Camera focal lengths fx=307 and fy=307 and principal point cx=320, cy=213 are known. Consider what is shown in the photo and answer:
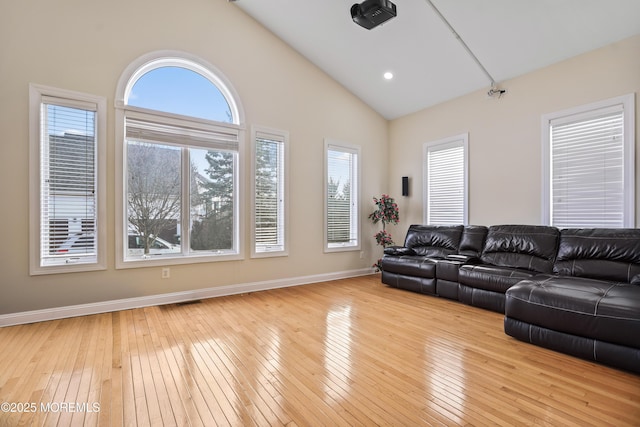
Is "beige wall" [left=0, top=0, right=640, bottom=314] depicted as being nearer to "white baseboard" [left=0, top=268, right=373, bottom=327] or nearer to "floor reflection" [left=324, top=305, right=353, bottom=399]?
"white baseboard" [left=0, top=268, right=373, bottom=327]

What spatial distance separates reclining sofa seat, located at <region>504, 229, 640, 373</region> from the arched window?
369cm

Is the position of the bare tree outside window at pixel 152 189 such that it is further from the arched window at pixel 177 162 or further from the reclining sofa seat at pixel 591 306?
the reclining sofa seat at pixel 591 306

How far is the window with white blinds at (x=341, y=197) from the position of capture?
226 inches

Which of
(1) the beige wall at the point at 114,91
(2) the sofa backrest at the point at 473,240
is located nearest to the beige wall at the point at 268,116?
(1) the beige wall at the point at 114,91

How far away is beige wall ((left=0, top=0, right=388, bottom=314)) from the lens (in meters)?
3.29

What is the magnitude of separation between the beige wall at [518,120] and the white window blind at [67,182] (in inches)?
208

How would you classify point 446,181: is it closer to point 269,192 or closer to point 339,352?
point 269,192

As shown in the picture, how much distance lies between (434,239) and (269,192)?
114 inches

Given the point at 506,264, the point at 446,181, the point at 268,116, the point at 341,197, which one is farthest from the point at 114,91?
the point at 506,264

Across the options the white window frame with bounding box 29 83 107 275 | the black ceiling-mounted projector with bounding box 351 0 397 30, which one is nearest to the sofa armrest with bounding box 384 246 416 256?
the black ceiling-mounted projector with bounding box 351 0 397 30

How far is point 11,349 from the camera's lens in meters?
2.64

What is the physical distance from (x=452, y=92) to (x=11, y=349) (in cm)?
651

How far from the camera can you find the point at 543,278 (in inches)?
127

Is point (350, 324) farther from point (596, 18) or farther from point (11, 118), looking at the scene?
point (596, 18)
